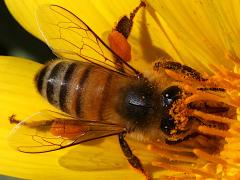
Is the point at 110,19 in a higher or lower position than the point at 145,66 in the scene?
higher

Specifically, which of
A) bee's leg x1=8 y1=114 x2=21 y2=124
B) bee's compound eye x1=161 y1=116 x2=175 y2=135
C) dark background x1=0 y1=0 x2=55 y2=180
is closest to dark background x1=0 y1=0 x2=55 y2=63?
dark background x1=0 y1=0 x2=55 y2=180

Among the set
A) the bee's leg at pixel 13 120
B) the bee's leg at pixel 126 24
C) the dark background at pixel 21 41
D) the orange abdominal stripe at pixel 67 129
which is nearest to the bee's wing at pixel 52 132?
the orange abdominal stripe at pixel 67 129

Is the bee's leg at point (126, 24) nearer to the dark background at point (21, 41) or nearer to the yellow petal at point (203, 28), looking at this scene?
the yellow petal at point (203, 28)

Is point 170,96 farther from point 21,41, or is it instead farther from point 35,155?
point 21,41

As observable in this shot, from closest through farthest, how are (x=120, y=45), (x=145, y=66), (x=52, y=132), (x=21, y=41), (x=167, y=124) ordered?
→ (x=167, y=124)
(x=52, y=132)
(x=120, y=45)
(x=145, y=66)
(x=21, y=41)

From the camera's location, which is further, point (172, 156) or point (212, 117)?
point (172, 156)

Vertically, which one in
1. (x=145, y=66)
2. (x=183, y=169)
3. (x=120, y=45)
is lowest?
(x=183, y=169)

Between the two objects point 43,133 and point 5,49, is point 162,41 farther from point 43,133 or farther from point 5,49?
point 5,49

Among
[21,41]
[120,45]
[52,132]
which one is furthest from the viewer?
[21,41]

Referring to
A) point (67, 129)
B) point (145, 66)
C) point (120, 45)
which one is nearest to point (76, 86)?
point (67, 129)
